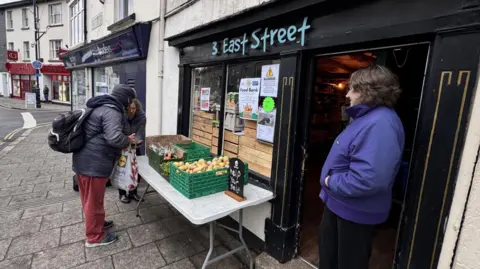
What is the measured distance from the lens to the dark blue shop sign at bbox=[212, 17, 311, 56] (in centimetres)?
Result: 255

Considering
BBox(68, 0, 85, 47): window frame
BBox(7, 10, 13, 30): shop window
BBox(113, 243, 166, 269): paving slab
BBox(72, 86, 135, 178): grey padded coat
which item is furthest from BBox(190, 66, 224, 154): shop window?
BBox(7, 10, 13, 30): shop window

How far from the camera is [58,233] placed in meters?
3.29

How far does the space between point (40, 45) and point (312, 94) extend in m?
28.7

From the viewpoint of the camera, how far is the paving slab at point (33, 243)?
9.49 feet

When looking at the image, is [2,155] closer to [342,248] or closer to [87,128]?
[87,128]

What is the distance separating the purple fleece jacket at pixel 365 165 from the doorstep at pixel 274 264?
1176mm

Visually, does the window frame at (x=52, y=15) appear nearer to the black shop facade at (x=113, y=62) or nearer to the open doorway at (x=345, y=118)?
the black shop facade at (x=113, y=62)

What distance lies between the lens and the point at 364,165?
5.35 feet

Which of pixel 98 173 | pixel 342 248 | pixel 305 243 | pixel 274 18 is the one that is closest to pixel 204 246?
pixel 305 243

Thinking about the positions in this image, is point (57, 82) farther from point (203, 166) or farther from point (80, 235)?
point (203, 166)

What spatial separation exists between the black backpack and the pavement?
3.81 ft

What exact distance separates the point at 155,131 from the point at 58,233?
2735 millimetres

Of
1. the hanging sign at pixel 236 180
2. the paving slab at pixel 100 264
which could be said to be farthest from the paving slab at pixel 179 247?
the hanging sign at pixel 236 180

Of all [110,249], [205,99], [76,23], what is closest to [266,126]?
[205,99]
